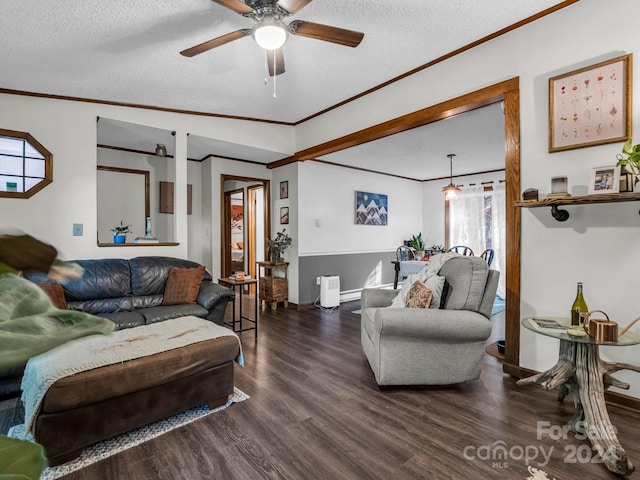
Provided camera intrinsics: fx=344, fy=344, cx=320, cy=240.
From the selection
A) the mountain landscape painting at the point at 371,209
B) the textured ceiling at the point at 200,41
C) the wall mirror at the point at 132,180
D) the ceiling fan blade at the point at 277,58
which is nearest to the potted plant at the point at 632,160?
the textured ceiling at the point at 200,41

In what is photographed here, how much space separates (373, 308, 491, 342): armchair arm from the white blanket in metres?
1.03

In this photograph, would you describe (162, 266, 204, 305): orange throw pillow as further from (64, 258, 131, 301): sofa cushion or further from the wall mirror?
the wall mirror

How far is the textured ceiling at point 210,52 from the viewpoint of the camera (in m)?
2.29

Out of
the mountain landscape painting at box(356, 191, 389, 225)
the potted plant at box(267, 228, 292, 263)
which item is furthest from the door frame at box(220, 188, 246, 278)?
the mountain landscape painting at box(356, 191, 389, 225)

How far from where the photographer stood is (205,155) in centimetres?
516

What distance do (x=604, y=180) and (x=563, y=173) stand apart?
1.00 feet

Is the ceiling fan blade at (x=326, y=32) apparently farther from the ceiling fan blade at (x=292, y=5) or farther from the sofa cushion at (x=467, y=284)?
the sofa cushion at (x=467, y=284)

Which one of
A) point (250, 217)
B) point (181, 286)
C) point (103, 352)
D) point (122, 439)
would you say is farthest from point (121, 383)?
point (250, 217)

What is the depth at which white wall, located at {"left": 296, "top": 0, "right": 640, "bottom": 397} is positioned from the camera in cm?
215

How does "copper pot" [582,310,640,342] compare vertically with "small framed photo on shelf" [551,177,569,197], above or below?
below

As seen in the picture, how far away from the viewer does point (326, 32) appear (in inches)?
83.8

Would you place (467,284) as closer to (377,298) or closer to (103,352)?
(377,298)

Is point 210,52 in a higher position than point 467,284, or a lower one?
higher

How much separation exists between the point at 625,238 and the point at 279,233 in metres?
3.92
